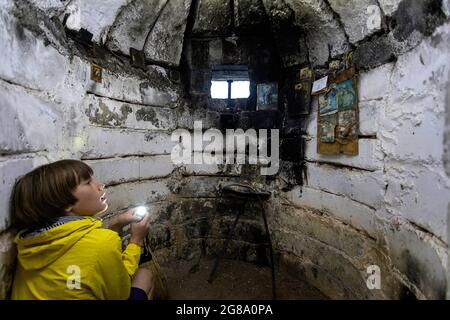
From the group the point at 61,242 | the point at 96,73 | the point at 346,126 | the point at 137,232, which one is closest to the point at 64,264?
the point at 61,242

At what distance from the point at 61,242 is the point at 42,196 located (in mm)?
225

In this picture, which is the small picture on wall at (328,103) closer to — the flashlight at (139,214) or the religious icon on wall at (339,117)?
the religious icon on wall at (339,117)

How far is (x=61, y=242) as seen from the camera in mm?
1091

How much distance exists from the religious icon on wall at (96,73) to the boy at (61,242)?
0.83m

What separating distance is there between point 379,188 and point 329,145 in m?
A: 0.54

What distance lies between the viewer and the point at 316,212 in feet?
7.41

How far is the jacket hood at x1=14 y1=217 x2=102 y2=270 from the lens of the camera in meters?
1.09

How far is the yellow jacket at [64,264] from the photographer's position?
3.58 ft

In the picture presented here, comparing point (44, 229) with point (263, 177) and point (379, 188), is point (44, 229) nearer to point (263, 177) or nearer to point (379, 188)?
point (379, 188)

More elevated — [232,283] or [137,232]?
[137,232]

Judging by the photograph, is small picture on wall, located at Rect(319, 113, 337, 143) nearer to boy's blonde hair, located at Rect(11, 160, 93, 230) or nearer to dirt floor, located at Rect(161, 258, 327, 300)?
dirt floor, located at Rect(161, 258, 327, 300)

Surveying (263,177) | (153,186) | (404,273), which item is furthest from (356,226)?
(153,186)

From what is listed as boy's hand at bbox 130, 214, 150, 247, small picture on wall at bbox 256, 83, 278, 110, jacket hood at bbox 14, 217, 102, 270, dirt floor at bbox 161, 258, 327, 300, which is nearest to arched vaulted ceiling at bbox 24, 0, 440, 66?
small picture on wall at bbox 256, 83, 278, 110

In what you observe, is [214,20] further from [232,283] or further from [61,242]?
[232,283]
